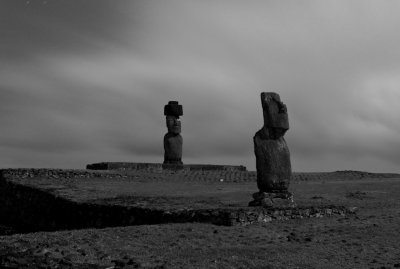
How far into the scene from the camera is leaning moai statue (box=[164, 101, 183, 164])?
3328cm

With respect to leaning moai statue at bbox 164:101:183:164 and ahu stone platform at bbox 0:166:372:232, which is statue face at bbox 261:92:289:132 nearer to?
ahu stone platform at bbox 0:166:372:232

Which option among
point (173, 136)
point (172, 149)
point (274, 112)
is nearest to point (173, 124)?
point (173, 136)

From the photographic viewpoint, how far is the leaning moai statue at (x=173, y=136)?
33.3 metres

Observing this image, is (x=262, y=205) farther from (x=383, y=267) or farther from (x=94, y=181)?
(x=94, y=181)

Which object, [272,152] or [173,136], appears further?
[173,136]

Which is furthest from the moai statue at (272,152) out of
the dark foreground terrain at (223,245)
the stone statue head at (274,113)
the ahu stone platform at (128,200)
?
the dark foreground terrain at (223,245)

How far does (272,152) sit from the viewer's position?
14.6 meters

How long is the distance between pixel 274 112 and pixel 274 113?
0.09ft

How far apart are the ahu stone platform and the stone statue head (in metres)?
2.16

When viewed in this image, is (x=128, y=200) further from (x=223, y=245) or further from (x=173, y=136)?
(x=173, y=136)

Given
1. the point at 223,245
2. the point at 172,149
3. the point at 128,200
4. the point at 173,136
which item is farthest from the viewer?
the point at 173,136

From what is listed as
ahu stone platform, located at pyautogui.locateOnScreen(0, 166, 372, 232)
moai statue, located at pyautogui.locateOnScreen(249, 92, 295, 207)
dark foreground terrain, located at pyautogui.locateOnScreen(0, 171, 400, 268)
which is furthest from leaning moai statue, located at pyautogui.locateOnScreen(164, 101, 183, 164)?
moai statue, located at pyautogui.locateOnScreen(249, 92, 295, 207)

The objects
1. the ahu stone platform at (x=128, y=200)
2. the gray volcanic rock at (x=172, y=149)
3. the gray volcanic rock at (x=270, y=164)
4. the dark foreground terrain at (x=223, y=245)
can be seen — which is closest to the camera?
the dark foreground terrain at (x=223, y=245)

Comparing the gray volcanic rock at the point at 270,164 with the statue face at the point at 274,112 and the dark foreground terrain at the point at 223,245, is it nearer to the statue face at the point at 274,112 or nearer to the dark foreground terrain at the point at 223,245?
the statue face at the point at 274,112
